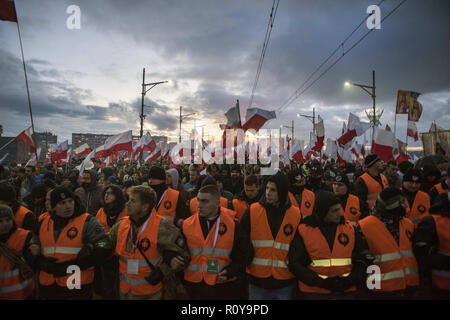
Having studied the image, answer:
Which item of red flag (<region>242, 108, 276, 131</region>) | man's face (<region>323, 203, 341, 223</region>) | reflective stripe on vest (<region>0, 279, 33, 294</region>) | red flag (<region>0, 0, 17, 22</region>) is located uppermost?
red flag (<region>0, 0, 17, 22</region>)

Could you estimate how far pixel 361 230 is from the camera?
274cm

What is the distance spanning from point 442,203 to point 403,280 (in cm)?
100

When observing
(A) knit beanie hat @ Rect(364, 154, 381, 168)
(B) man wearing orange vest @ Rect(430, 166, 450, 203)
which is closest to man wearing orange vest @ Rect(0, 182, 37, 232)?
(A) knit beanie hat @ Rect(364, 154, 381, 168)

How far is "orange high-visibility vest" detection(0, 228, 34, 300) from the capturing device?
2.47 m

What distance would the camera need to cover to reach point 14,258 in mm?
2463

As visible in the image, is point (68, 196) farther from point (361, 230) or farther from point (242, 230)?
point (361, 230)

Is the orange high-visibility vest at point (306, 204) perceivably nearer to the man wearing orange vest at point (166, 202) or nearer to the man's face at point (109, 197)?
the man wearing orange vest at point (166, 202)

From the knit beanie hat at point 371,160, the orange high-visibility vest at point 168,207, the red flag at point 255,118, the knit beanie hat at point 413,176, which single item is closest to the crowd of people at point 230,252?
the knit beanie hat at point 413,176

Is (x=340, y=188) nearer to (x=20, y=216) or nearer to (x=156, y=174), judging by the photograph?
(x=156, y=174)

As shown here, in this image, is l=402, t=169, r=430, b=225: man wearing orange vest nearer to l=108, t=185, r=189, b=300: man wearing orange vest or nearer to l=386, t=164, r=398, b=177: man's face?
l=386, t=164, r=398, b=177: man's face

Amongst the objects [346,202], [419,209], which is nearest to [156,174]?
[346,202]

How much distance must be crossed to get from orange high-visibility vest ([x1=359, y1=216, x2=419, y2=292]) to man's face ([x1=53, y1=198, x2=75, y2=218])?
327 centimetres

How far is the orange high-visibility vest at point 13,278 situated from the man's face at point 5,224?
83mm
